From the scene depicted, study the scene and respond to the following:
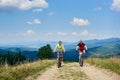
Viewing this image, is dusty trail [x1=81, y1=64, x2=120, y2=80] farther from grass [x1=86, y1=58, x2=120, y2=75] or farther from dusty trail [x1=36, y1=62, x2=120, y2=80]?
grass [x1=86, y1=58, x2=120, y2=75]

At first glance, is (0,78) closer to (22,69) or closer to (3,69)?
(3,69)

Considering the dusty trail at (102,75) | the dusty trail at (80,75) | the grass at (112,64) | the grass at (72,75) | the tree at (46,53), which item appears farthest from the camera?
the tree at (46,53)

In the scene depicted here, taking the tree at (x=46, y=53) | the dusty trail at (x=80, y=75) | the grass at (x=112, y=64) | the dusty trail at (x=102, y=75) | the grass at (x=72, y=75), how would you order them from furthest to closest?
the tree at (x=46, y=53) < the grass at (x=112, y=64) < the grass at (x=72, y=75) < the dusty trail at (x=80, y=75) < the dusty trail at (x=102, y=75)

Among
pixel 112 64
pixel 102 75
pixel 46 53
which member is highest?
pixel 46 53

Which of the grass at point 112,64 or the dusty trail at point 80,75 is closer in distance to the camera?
the dusty trail at point 80,75

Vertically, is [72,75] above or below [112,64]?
below

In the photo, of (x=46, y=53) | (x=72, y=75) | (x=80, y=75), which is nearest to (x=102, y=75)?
(x=80, y=75)

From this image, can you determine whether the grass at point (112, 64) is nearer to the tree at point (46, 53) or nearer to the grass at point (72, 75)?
the grass at point (72, 75)

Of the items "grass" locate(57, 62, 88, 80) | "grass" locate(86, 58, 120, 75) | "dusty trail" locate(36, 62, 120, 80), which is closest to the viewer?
"dusty trail" locate(36, 62, 120, 80)

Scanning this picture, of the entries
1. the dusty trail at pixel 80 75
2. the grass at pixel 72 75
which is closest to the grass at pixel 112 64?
the dusty trail at pixel 80 75

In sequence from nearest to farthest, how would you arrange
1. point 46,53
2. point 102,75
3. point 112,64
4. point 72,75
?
point 102,75 < point 72,75 < point 112,64 < point 46,53

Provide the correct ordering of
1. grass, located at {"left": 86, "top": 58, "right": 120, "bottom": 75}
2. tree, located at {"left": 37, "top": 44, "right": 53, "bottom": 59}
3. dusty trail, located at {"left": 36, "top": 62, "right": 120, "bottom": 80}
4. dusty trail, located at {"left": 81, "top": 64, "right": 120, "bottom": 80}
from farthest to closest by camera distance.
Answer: tree, located at {"left": 37, "top": 44, "right": 53, "bottom": 59}
grass, located at {"left": 86, "top": 58, "right": 120, "bottom": 75}
dusty trail, located at {"left": 36, "top": 62, "right": 120, "bottom": 80}
dusty trail, located at {"left": 81, "top": 64, "right": 120, "bottom": 80}

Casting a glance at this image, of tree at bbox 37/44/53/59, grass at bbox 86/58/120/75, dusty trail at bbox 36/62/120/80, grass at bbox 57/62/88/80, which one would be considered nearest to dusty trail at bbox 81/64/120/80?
dusty trail at bbox 36/62/120/80

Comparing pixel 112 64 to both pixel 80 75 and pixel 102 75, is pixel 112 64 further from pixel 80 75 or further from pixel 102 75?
pixel 80 75
